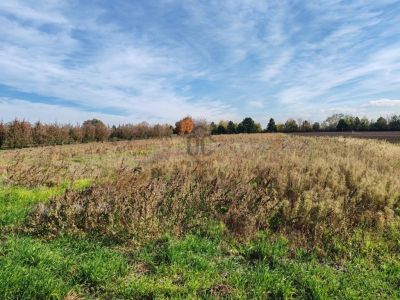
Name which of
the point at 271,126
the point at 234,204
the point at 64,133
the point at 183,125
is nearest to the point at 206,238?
the point at 234,204

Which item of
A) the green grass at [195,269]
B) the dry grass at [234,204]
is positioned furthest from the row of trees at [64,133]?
the green grass at [195,269]

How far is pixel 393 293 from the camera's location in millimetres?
4488

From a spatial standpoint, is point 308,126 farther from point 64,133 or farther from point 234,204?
point 234,204

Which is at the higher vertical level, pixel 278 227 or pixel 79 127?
pixel 79 127

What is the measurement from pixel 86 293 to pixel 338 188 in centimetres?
717

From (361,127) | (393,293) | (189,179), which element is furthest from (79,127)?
(361,127)

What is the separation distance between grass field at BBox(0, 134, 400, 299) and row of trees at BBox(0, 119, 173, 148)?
2721 cm

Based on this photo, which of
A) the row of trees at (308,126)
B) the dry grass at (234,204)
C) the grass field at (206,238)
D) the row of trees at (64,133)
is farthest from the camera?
the row of trees at (308,126)

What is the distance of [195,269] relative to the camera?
15.4ft

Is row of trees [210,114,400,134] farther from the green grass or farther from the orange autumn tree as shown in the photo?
the green grass

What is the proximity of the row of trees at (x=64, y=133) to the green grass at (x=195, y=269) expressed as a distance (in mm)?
31358

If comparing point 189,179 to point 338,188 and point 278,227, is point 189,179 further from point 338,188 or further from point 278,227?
point 338,188

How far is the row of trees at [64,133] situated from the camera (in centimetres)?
3338

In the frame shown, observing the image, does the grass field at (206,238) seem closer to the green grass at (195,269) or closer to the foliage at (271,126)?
the green grass at (195,269)
